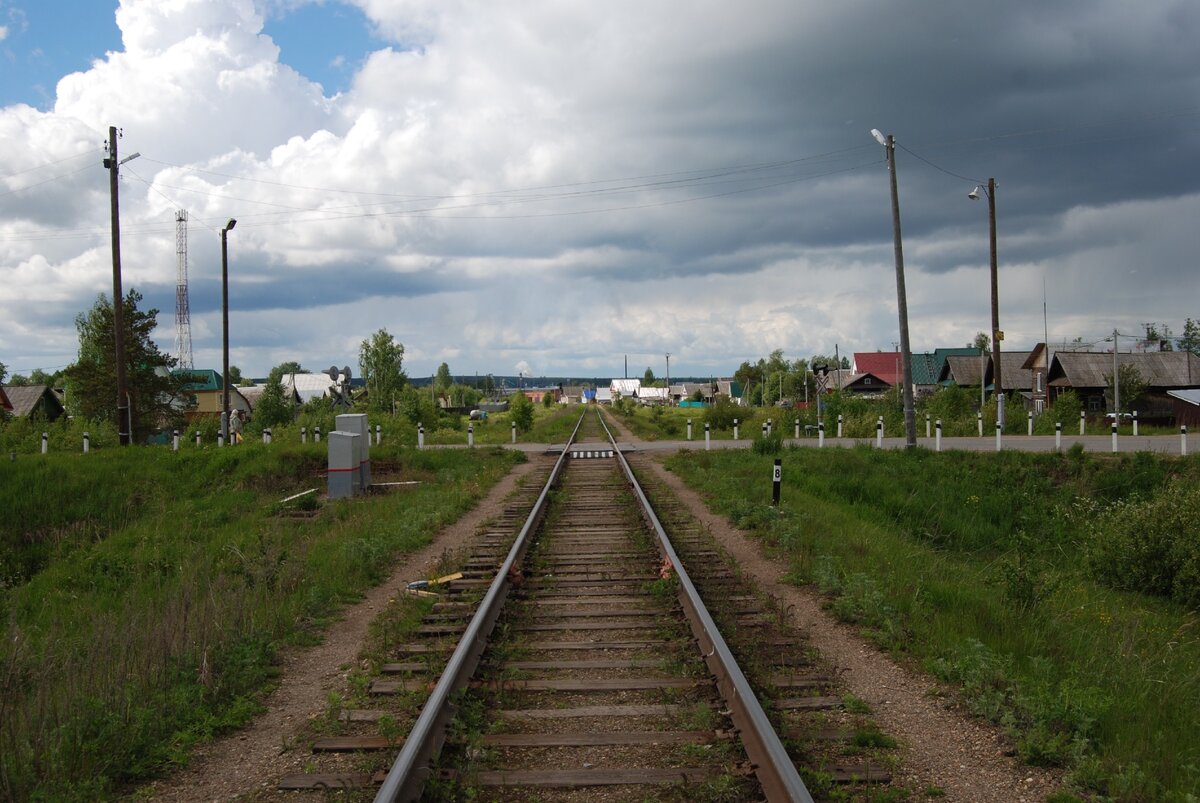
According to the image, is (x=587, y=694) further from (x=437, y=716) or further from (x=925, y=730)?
(x=925, y=730)

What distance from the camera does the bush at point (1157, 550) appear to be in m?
13.0

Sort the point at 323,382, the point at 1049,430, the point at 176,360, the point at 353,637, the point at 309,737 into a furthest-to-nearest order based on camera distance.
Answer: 1. the point at 323,382
2. the point at 176,360
3. the point at 1049,430
4. the point at 353,637
5. the point at 309,737

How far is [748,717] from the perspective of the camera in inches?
184

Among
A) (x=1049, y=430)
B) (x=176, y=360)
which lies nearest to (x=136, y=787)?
(x=1049, y=430)

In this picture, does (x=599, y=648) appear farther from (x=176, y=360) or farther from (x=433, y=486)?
(x=176, y=360)

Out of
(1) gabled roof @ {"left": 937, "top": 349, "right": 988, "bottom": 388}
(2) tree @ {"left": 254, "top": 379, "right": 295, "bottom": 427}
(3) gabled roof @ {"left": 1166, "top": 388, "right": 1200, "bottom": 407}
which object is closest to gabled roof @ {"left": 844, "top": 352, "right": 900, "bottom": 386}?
(1) gabled roof @ {"left": 937, "top": 349, "right": 988, "bottom": 388}

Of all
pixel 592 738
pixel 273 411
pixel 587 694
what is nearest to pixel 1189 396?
pixel 273 411

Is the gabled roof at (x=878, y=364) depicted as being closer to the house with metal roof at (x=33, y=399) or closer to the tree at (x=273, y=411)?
the tree at (x=273, y=411)

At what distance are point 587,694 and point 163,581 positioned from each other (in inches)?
416

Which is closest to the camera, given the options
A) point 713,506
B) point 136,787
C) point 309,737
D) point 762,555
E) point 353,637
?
point 136,787

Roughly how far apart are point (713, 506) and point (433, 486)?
21.4 feet

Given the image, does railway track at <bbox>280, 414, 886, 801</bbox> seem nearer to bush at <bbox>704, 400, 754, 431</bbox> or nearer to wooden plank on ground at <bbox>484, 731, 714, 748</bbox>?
wooden plank on ground at <bbox>484, 731, 714, 748</bbox>

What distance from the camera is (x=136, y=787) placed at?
4.45 m

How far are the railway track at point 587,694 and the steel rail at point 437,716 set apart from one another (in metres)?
0.01
